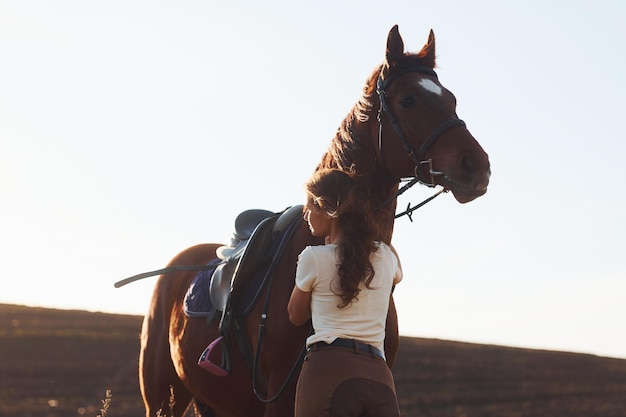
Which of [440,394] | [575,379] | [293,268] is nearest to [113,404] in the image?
[440,394]

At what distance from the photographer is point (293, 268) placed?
4836mm

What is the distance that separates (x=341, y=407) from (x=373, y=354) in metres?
0.29

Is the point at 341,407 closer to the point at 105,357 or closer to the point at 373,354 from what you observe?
the point at 373,354

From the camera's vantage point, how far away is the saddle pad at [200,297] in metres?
5.91

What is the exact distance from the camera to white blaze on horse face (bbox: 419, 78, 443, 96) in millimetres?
4715

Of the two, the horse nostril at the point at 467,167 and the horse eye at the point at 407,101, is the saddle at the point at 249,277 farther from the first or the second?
the horse nostril at the point at 467,167

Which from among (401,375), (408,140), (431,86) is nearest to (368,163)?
(408,140)

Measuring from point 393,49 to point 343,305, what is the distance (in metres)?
1.97

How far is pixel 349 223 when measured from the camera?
3.62 metres

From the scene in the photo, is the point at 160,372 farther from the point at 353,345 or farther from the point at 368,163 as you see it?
the point at 353,345

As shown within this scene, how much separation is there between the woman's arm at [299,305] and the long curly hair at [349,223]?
7.2 inches

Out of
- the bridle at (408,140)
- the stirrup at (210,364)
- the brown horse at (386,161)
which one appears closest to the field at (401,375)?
the stirrup at (210,364)

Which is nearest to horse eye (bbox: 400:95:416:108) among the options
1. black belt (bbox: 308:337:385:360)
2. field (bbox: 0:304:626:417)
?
black belt (bbox: 308:337:385:360)

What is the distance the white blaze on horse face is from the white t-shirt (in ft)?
4.66
